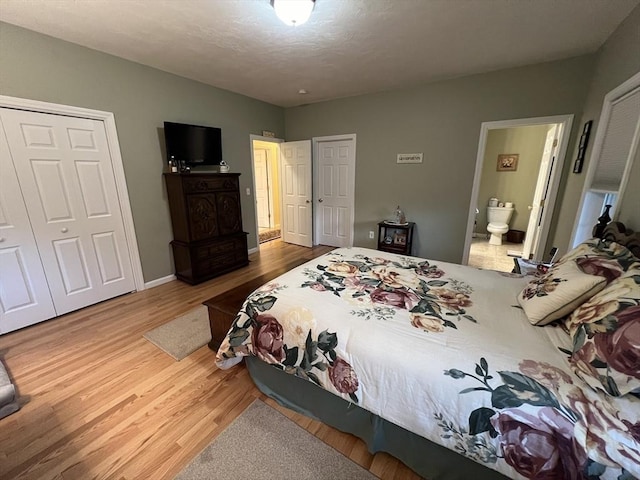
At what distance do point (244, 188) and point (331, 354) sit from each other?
3.51 m

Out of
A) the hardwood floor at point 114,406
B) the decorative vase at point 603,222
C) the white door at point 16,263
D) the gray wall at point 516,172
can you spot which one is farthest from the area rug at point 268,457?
the gray wall at point 516,172

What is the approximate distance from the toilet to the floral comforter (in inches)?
150

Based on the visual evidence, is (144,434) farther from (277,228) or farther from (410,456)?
(277,228)

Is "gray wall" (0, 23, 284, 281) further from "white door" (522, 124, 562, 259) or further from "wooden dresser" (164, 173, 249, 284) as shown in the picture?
Result: "white door" (522, 124, 562, 259)

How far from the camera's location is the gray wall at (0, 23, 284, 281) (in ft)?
6.96

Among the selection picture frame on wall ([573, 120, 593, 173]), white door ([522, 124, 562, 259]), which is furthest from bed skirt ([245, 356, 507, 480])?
white door ([522, 124, 562, 259])

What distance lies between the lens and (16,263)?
2232 mm

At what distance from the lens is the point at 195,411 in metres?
1.54

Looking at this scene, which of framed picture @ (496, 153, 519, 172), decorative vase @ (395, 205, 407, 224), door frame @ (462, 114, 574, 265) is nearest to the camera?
door frame @ (462, 114, 574, 265)

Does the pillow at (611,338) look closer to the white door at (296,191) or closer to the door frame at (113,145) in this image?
the door frame at (113,145)

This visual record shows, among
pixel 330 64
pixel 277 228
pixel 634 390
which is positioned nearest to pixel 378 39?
pixel 330 64

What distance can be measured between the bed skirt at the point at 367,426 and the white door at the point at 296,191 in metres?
3.38

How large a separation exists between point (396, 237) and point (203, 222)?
9.07 ft

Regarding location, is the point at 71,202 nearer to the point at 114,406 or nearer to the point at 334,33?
the point at 114,406
